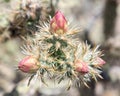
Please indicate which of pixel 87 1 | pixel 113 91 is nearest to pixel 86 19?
pixel 87 1

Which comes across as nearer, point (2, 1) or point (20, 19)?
point (20, 19)

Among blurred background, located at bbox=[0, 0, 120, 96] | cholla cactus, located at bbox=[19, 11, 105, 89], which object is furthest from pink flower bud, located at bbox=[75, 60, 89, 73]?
blurred background, located at bbox=[0, 0, 120, 96]

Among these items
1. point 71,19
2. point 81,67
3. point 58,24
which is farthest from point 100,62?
point 71,19

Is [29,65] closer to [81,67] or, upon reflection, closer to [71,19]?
[81,67]

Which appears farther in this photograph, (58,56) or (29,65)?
(58,56)

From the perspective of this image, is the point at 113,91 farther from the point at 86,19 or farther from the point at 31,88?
the point at 31,88

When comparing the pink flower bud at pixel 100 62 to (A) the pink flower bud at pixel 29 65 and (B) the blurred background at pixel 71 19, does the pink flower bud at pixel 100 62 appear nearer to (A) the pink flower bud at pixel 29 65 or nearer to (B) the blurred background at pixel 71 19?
(A) the pink flower bud at pixel 29 65
